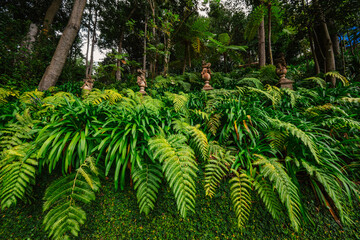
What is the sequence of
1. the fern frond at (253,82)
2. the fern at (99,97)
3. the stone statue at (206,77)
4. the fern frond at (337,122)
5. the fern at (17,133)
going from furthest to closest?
the stone statue at (206,77)
the fern frond at (253,82)
the fern at (99,97)
the fern frond at (337,122)
the fern at (17,133)

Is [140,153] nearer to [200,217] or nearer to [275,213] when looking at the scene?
[200,217]

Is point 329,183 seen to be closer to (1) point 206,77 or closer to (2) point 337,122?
(2) point 337,122

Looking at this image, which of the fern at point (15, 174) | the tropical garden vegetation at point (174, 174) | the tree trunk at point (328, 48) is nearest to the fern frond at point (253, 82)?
the tropical garden vegetation at point (174, 174)

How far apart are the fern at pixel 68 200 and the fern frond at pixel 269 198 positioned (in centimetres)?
142

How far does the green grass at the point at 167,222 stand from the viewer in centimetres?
110

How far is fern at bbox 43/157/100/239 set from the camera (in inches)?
36.4

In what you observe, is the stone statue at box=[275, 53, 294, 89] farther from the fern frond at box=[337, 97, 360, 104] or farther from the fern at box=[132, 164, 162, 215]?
the fern at box=[132, 164, 162, 215]

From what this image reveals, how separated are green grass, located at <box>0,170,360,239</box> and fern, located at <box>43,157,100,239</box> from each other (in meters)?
0.19

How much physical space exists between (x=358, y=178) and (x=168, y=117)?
2224 millimetres

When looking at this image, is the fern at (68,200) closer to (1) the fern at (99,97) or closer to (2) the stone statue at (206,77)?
(1) the fern at (99,97)

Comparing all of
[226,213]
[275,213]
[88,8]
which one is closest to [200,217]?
[226,213]

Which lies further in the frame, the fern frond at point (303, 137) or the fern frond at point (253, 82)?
the fern frond at point (253, 82)

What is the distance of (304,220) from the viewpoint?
1109mm

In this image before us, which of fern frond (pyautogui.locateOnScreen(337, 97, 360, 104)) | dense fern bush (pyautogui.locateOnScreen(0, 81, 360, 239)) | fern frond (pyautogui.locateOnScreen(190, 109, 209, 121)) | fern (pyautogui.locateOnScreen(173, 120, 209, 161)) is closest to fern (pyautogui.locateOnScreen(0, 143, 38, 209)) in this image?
dense fern bush (pyautogui.locateOnScreen(0, 81, 360, 239))
